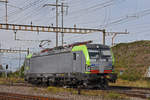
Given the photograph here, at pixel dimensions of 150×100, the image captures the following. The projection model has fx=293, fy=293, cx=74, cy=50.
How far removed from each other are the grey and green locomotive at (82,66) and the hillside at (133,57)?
14.1 metres

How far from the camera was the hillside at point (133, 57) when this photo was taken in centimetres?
4650

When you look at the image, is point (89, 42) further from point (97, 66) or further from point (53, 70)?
point (53, 70)

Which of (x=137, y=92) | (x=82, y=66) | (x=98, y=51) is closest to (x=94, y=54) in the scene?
(x=98, y=51)

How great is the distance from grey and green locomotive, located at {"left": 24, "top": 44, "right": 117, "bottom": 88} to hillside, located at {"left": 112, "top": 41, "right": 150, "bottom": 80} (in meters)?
14.1

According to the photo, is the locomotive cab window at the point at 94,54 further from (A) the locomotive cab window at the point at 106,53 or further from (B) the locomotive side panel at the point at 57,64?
(B) the locomotive side panel at the point at 57,64

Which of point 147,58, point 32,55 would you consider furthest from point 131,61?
point 32,55

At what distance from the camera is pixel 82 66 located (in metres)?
23.5

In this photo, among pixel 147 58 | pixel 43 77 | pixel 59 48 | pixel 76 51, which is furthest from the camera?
pixel 147 58

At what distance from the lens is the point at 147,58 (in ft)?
163

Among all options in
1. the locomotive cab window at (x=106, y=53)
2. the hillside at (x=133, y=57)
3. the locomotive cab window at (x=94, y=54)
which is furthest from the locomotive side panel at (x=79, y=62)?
the hillside at (x=133, y=57)

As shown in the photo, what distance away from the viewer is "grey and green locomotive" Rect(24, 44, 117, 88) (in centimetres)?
2314

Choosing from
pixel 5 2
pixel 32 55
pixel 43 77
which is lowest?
pixel 43 77

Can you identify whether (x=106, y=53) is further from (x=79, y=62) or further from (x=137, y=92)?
(x=137, y=92)

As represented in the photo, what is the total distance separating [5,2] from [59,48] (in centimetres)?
1536
